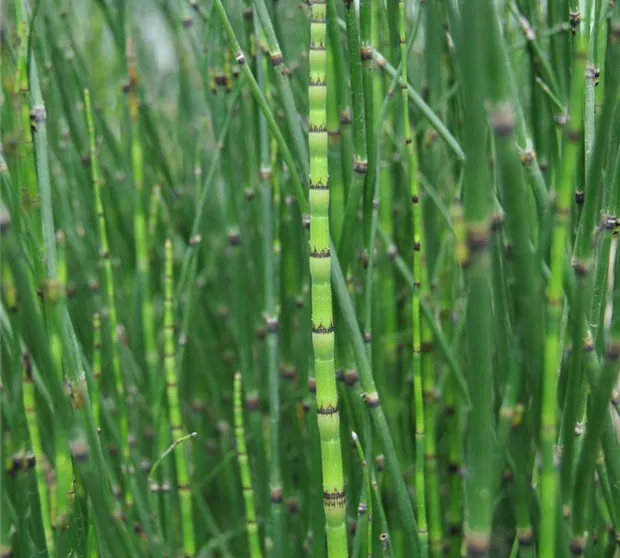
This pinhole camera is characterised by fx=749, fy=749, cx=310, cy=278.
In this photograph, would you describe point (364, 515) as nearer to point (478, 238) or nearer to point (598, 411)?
point (598, 411)

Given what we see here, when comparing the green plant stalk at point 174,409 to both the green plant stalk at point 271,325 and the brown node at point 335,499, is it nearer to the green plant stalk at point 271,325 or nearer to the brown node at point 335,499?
the green plant stalk at point 271,325

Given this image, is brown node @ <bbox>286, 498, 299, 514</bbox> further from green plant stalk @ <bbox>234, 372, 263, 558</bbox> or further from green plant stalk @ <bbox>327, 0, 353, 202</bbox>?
green plant stalk @ <bbox>327, 0, 353, 202</bbox>

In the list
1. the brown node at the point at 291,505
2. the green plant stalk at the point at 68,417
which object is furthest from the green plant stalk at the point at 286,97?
the brown node at the point at 291,505

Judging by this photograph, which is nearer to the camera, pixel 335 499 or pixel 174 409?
pixel 335 499

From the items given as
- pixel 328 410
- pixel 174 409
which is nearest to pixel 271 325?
pixel 174 409

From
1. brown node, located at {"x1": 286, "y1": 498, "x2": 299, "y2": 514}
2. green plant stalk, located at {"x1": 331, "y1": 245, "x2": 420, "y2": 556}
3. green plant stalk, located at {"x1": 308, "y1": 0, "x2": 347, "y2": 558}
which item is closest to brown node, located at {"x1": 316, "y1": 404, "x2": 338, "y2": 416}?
green plant stalk, located at {"x1": 308, "y1": 0, "x2": 347, "y2": 558}
